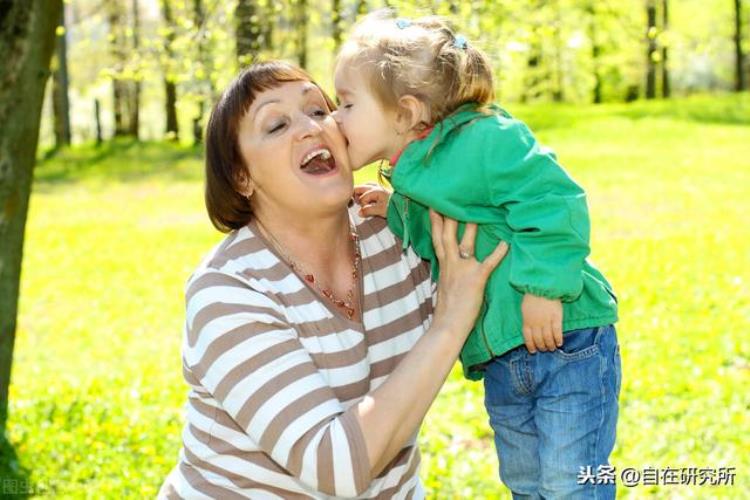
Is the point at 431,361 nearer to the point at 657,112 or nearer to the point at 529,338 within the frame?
the point at 529,338

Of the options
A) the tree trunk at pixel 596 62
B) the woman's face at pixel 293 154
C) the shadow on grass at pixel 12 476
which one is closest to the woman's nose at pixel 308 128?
the woman's face at pixel 293 154

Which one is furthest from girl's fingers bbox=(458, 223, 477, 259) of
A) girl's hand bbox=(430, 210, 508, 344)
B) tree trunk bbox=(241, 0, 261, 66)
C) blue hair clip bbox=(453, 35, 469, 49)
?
tree trunk bbox=(241, 0, 261, 66)

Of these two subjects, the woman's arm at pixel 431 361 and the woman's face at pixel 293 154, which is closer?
the woman's arm at pixel 431 361

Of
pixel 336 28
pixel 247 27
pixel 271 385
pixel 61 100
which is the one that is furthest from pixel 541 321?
pixel 61 100

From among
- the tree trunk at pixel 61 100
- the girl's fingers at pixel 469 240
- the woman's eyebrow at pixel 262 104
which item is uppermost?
the woman's eyebrow at pixel 262 104

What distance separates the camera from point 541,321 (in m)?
2.59

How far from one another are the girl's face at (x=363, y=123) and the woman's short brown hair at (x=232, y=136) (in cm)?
17

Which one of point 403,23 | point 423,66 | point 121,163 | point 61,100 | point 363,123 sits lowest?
point 121,163

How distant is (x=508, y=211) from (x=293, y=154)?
621 millimetres

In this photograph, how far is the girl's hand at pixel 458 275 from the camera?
8.29ft

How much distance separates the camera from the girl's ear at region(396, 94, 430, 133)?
2670 mm

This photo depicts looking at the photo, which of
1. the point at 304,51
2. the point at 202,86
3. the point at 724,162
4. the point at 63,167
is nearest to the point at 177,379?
the point at 202,86

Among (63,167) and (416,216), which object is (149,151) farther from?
(416,216)

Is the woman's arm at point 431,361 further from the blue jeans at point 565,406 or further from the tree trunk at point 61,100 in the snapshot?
the tree trunk at point 61,100
